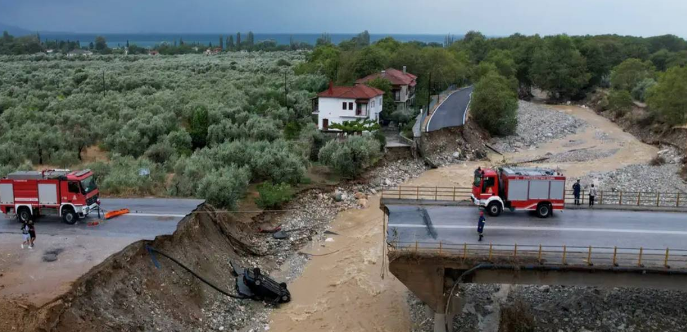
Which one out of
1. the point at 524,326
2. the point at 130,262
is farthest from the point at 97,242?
the point at 524,326

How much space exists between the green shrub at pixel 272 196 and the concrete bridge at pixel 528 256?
42.9ft

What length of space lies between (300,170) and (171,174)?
861 cm

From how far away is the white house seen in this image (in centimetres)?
5538

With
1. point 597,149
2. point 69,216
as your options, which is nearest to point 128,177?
point 69,216

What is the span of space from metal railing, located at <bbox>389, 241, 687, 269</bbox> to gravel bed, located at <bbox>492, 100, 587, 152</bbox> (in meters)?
40.7

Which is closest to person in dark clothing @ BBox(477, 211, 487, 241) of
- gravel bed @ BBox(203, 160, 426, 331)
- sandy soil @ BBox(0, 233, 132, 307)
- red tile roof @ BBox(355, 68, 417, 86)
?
gravel bed @ BBox(203, 160, 426, 331)

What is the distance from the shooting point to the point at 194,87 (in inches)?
2945

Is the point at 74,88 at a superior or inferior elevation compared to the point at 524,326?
superior

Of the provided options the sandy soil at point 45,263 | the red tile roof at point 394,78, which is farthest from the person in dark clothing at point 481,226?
the red tile roof at point 394,78

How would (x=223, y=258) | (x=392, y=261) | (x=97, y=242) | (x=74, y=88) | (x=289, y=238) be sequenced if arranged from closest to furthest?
(x=392, y=261), (x=97, y=242), (x=223, y=258), (x=289, y=238), (x=74, y=88)

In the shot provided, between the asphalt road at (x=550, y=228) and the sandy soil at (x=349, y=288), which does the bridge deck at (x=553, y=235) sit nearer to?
the asphalt road at (x=550, y=228)

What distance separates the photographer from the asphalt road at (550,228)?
2170 centimetres

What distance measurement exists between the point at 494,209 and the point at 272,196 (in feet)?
48.7

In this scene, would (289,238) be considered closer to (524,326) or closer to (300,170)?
(300,170)
